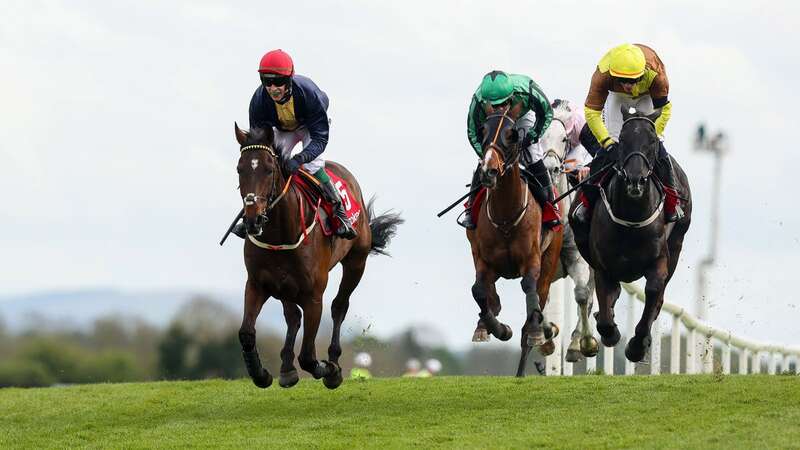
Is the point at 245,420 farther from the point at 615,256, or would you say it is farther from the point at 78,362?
the point at 78,362

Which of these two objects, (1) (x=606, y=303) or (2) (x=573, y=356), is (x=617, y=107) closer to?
(1) (x=606, y=303)

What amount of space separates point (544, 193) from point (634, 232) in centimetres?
108

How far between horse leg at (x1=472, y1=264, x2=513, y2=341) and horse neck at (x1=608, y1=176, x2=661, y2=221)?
1.28 m

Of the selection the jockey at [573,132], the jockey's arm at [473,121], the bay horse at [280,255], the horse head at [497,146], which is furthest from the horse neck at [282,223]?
the jockey at [573,132]

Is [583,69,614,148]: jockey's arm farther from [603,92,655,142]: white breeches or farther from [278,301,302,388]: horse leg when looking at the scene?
[278,301,302,388]: horse leg

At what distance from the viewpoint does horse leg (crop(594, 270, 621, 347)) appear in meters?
13.0

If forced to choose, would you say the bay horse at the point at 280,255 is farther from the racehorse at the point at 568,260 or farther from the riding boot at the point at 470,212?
the racehorse at the point at 568,260

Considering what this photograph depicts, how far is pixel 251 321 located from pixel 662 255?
321cm

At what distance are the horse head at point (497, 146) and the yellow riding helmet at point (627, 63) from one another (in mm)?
875

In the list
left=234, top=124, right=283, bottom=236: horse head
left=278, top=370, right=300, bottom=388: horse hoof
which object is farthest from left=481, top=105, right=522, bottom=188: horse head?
left=278, top=370, right=300, bottom=388: horse hoof

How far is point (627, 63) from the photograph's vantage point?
1262 centimetres

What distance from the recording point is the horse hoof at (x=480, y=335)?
540 inches

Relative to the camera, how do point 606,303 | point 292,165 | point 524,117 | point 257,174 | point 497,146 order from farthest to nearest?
1. point 524,117
2. point 606,303
3. point 497,146
4. point 292,165
5. point 257,174

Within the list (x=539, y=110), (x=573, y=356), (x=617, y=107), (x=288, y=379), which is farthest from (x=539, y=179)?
(x=288, y=379)
